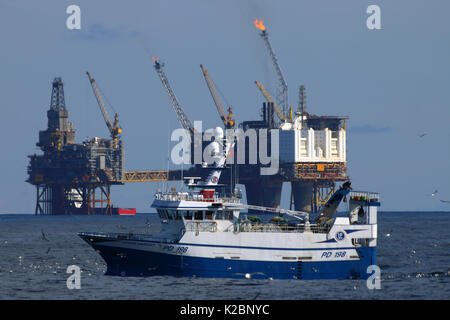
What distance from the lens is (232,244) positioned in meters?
61.6

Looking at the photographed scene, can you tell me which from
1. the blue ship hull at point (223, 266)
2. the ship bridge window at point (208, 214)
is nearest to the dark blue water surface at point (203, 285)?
the blue ship hull at point (223, 266)

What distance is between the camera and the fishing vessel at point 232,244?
61500 millimetres

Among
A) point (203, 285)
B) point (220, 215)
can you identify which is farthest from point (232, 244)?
point (203, 285)

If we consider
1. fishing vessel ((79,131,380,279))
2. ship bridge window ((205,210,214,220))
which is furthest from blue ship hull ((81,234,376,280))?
ship bridge window ((205,210,214,220))

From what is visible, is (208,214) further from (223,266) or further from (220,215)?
(223,266)

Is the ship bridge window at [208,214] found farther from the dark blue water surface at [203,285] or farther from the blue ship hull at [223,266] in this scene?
the dark blue water surface at [203,285]

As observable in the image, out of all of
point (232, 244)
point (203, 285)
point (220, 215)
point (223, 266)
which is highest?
point (220, 215)

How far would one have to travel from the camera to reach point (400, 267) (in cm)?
8244
